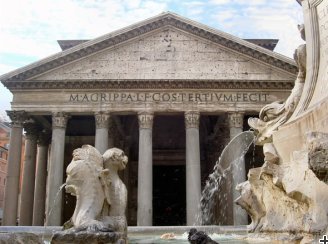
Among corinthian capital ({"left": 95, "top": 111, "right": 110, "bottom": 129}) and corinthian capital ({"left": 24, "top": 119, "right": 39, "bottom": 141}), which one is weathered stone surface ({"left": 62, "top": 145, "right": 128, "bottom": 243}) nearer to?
corinthian capital ({"left": 95, "top": 111, "right": 110, "bottom": 129})

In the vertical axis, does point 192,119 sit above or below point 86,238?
above

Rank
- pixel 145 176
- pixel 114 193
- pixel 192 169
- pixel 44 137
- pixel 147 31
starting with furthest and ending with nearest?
pixel 44 137 < pixel 147 31 < pixel 192 169 < pixel 145 176 < pixel 114 193

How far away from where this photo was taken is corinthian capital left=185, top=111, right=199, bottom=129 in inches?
795

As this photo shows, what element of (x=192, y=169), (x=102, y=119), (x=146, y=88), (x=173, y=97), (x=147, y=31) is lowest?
(x=192, y=169)

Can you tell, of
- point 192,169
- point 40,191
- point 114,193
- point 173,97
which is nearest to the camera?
point 114,193

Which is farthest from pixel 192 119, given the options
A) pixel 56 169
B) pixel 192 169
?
pixel 56 169

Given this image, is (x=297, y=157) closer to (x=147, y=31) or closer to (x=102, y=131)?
(x=102, y=131)

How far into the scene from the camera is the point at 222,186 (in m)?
21.9

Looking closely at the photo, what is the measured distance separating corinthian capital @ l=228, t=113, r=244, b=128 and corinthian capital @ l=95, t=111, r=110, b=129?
19.6 feet

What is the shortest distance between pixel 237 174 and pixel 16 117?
11017 millimetres

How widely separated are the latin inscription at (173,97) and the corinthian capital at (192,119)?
0.62 meters

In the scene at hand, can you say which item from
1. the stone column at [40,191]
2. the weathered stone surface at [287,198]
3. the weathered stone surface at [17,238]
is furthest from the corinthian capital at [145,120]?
the weathered stone surface at [17,238]

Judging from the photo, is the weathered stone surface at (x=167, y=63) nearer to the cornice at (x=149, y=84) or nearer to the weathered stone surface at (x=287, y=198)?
the cornice at (x=149, y=84)

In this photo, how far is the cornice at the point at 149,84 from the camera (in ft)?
67.2
